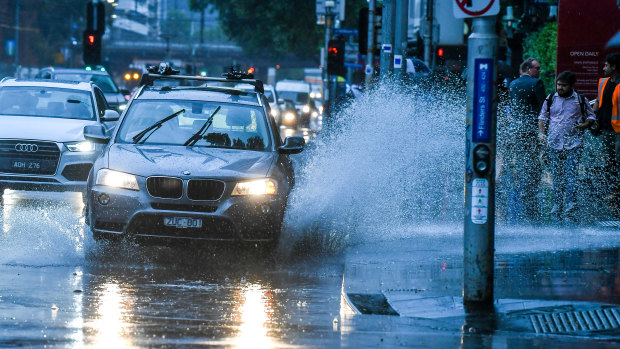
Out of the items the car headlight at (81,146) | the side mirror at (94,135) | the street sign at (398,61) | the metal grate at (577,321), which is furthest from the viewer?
the street sign at (398,61)

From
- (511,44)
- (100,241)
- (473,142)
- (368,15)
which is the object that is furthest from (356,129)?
(511,44)

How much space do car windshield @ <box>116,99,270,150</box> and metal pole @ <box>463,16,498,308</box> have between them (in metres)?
3.85

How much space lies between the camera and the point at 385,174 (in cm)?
1453

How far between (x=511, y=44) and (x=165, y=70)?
21.2 meters

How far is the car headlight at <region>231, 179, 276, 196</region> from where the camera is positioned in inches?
406

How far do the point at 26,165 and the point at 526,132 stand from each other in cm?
649

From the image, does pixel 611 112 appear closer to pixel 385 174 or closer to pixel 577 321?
pixel 385 174

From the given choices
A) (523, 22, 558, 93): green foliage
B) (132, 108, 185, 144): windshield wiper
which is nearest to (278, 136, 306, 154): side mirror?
(132, 108, 185, 144): windshield wiper

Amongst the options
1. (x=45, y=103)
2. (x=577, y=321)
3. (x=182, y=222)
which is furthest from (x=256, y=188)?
(x=45, y=103)

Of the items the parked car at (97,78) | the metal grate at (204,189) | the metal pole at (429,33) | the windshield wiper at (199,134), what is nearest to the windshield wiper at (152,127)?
the windshield wiper at (199,134)

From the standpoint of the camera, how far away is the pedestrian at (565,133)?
13820 mm

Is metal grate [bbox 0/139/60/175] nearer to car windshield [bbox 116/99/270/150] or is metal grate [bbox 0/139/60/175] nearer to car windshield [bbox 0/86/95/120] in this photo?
car windshield [bbox 0/86/95/120]

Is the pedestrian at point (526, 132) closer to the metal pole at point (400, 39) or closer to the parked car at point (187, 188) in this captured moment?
the parked car at point (187, 188)

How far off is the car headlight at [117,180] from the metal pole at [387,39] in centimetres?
1341
